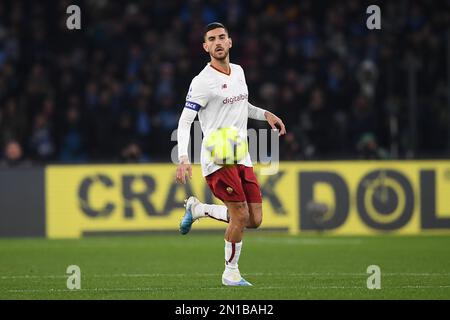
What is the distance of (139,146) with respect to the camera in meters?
20.8

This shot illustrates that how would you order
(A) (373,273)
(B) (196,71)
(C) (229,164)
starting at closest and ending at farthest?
(C) (229,164), (A) (373,273), (B) (196,71)

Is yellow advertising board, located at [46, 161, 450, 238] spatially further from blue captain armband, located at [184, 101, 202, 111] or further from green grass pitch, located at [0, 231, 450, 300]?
blue captain armband, located at [184, 101, 202, 111]

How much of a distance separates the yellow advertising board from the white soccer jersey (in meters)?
8.41

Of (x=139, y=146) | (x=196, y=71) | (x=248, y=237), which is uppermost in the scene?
(x=196, y=71)

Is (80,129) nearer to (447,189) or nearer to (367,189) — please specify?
(367,189)

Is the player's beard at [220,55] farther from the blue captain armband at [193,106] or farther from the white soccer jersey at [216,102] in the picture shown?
the blue captain armband at [193,106]

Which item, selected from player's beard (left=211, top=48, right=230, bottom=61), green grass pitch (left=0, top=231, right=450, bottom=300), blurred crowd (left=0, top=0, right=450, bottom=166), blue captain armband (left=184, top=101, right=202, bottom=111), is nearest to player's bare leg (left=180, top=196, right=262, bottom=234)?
green grass pitch (left=0, top=231, right=450, bottom=300)

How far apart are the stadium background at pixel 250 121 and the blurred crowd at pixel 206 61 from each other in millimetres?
35

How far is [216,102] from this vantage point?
10.5m

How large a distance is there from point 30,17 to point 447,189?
9539 mm

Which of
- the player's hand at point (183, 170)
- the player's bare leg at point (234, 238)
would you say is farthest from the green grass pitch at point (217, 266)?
the player's hand at point (183, 170)

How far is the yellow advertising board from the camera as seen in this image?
63.0 ft

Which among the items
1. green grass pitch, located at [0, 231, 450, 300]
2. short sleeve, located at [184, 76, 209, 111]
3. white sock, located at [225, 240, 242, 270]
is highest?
short sleeve, located at [184, 76, 209, 111]
